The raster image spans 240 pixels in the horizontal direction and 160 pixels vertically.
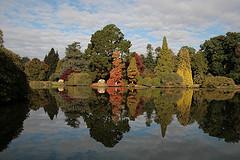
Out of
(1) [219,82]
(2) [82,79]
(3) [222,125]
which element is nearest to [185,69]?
(1) [219,82]

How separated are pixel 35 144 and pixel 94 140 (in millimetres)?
1941

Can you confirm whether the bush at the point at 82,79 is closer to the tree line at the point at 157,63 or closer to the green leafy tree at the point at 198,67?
the tree line at the point at 157,63

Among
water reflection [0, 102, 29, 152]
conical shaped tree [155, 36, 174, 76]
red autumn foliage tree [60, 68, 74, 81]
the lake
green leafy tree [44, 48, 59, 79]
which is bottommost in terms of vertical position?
the lake

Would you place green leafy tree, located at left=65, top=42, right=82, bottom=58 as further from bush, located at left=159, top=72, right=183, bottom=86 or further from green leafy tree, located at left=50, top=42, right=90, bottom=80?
bush, located at left=159, top=72, right=183, bottom=86

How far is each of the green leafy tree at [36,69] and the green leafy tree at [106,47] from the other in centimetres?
1609

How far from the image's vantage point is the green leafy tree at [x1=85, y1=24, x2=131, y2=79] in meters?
62.9

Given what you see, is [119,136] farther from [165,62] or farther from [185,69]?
[185,69]

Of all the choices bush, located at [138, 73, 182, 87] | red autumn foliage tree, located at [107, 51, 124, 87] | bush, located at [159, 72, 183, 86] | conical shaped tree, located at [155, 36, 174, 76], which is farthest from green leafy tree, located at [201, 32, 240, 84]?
red autumn foliage tree, located at [107, 51, 124, 87]

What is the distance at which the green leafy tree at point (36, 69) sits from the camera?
7288 centimetres

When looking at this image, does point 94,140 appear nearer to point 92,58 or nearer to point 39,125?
point 39,125

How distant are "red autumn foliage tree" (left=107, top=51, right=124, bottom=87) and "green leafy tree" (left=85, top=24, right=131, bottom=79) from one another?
2552 millimetres

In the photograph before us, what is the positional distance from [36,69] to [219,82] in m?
41.3

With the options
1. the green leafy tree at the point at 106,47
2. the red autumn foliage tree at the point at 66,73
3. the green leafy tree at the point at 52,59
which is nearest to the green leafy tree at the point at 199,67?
the green leafy tree at the point at 106,47

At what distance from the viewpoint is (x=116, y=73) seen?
59.7 metres
